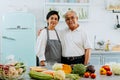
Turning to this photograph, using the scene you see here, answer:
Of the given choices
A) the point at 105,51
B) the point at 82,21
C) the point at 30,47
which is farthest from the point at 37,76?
the point at 82,21

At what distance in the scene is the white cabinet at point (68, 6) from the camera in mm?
5457

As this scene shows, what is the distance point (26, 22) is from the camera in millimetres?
4887

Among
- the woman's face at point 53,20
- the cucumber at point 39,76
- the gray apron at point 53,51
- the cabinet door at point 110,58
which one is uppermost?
the woman's face at point 53,20

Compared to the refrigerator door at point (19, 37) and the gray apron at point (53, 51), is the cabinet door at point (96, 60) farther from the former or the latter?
the gray apron at point (53, 51)

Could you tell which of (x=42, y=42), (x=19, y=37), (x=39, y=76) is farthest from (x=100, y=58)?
(x=39, y=76)

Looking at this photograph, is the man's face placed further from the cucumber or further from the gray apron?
the cucumber

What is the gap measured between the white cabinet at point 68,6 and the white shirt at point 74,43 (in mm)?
2005

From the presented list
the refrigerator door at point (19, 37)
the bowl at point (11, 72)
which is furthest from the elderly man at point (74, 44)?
the refrigerator door at point (19, 37)

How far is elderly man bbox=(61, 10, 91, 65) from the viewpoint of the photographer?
11.3 ft

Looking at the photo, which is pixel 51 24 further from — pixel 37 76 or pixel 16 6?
pixel 16 6

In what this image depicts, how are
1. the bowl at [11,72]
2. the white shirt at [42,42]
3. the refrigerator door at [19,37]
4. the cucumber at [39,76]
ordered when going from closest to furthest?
1. the bowl at [11,72]
2. the cucumber at [39,76]
3. the white shirt at [42,42]
4. the refrigerator door at [19,37]

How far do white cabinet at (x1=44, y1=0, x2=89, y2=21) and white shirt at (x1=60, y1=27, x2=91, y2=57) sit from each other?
2.00 m

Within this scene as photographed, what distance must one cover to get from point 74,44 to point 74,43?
1cm

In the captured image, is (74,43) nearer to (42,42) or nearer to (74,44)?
(74,44)
